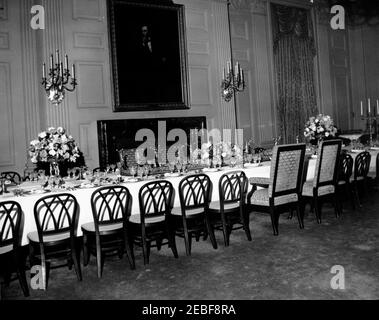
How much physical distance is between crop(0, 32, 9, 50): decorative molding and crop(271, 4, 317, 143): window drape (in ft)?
21.8

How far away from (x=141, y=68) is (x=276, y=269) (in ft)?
19.9

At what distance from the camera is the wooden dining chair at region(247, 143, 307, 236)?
4.79 metres

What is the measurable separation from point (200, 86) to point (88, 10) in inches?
118

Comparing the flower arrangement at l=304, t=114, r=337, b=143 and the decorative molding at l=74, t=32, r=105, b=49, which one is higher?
the decorative molding at l=74, t=32, r=105, b=49

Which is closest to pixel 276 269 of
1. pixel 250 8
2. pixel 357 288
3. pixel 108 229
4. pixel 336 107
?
pixel 357 288

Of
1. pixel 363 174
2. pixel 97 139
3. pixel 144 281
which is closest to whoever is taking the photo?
pixel 144 281

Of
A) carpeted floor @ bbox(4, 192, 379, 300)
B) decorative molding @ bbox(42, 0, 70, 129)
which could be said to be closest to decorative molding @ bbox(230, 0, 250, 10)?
decorative molding @ bbox(42, 0, 70, 129)

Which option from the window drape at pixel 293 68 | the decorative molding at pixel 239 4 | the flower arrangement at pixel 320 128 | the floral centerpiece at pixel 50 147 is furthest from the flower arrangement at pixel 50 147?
the window drape at pixel 293 68

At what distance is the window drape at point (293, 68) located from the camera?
1095 cm

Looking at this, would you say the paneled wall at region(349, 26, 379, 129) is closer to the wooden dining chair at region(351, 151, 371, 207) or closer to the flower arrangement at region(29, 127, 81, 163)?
the wooden dining chair at region(351, 151, 371, 207)

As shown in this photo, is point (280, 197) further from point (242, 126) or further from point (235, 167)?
point (242, 126)

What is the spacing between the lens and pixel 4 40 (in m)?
7.43

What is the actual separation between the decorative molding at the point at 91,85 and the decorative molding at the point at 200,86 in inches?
85.2

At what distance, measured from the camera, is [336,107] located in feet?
40.4
